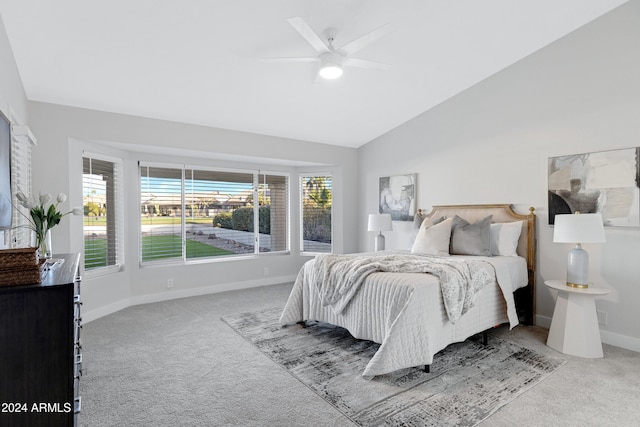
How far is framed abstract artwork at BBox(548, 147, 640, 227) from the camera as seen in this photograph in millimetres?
3133

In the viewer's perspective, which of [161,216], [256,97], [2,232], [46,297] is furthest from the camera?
[161,216]

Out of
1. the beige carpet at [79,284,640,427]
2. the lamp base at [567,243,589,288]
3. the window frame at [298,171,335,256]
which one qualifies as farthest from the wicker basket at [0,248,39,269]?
the window frame at [298,171,335,256]

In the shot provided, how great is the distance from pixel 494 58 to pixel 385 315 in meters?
3.16

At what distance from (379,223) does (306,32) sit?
3182 mm

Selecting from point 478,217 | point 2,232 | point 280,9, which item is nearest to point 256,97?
point 280,9

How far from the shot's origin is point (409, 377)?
2.56m

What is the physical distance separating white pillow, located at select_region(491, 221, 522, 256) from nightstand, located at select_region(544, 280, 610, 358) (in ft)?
2.51

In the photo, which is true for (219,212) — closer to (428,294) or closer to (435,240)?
(435,240)

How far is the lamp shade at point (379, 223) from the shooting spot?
5.11 m

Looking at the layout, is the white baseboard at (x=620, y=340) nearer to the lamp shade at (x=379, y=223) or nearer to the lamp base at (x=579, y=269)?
the lamp base at (x=579, y=269)

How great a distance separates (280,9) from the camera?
2713 millimetres

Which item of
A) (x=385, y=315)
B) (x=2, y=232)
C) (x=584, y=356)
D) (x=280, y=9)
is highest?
(x=280, y=9)

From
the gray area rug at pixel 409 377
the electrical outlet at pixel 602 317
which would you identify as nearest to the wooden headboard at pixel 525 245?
the electrical outlet at pixel 602 317

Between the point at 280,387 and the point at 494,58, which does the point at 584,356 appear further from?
the point at 494,58
